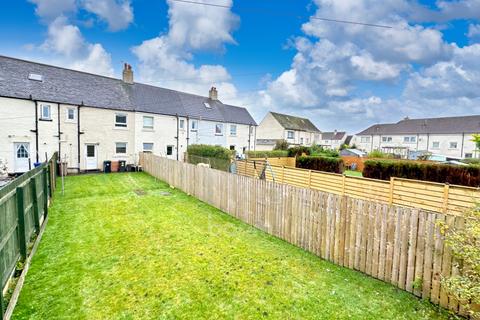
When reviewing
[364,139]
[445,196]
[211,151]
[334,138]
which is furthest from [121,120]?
[334,138]

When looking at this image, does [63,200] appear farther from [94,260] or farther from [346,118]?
[346,118]

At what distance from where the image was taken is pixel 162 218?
8438 mm

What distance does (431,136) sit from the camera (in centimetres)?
4444

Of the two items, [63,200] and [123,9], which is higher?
[123,9]

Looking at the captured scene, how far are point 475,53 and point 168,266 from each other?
18.8 m

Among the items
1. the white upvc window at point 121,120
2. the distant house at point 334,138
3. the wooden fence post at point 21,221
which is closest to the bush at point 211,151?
the white upvc window at point 121,120

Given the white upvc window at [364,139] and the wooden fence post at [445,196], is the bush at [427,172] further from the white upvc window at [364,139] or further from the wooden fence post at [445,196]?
the white upvc window at [364,139]

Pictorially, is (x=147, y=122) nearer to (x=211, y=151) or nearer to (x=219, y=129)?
(x=211, y=151)

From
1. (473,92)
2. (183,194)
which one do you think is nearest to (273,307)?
(183,194)

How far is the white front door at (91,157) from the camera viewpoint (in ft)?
63.8

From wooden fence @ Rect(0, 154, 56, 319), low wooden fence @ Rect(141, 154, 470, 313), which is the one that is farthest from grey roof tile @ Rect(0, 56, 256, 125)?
low wooden fence @ Rect(141, 154, 470, 313)

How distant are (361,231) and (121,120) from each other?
71.6 feet

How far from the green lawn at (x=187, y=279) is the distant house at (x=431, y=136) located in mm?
39161

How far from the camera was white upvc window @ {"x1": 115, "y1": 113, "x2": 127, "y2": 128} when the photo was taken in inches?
833
